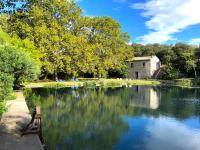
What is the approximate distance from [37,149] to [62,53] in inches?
1485

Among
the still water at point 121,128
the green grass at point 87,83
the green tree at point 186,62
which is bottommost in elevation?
the still water at point 121,128

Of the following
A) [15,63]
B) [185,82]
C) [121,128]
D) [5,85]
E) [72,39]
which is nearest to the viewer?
[121,128]

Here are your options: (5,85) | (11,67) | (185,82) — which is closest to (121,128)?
(5,85)

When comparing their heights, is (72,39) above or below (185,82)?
above

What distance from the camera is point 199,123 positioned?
1546cm

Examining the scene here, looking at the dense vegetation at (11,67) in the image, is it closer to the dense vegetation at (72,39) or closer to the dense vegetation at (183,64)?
the dense vegetation at (72,39)

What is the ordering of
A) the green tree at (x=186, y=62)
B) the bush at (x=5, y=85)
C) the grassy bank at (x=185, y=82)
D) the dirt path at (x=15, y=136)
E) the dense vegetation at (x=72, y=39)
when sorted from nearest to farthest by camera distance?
the dirt path at (x=15, y=136)
the bush at (x=5, y=85)
the dense vegetation at (x=72, y=39)
the grassy bank at (x=185, y=82)
the green tree at (x=186, y=62)

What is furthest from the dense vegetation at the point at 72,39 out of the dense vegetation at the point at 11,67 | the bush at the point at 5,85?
the bush at the point at 5,85

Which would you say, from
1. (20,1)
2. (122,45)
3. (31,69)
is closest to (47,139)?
(20,1)

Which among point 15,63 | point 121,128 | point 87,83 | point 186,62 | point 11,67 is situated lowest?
point 121,128

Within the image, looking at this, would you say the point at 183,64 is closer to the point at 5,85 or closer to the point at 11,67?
the point at 11,67

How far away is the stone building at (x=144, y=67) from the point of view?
6117 centimetres

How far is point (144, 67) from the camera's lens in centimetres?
6216

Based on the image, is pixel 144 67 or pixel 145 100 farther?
pixel 144 67
